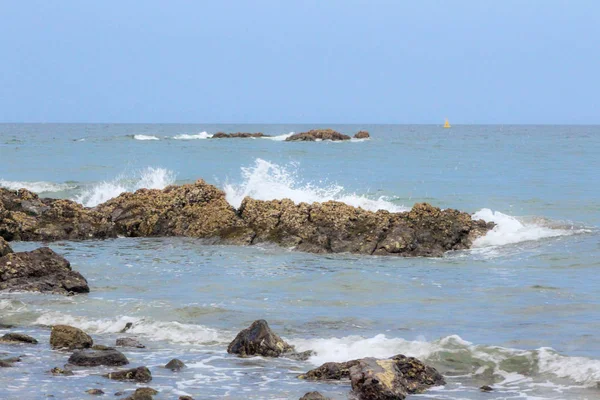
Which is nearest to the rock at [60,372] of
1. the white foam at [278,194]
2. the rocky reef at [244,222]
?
the rocky reef at [244,222]

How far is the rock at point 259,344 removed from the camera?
8.74 metres

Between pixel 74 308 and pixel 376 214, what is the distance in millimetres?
6919

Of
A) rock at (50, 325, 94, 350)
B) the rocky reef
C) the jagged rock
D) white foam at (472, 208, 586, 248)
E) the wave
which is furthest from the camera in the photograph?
the jagged rock

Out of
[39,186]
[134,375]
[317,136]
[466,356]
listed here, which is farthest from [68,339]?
[317,136]

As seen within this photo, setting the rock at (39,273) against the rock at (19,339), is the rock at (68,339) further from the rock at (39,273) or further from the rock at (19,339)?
the rock at (39,273)

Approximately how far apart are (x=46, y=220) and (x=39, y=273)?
5623 mm

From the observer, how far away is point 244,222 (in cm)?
1688

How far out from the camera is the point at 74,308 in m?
10.9

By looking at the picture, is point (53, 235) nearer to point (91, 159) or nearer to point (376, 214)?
point (376, 214)

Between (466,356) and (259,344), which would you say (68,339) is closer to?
(259,344)

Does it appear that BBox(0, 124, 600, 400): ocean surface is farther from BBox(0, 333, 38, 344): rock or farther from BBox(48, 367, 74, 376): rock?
BBox(0, 333, 38, 344): rock

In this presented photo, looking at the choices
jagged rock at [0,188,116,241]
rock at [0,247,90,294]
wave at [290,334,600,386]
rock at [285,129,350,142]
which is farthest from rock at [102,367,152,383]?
rock at [285,129,350,142]

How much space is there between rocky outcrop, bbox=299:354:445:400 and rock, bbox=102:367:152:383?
1.43 m

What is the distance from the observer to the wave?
8055 mm
